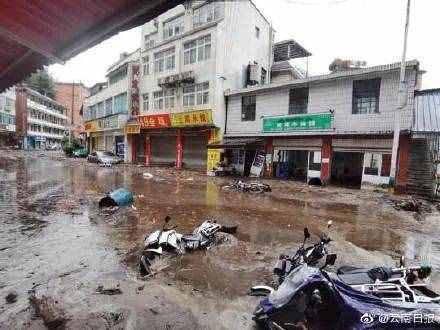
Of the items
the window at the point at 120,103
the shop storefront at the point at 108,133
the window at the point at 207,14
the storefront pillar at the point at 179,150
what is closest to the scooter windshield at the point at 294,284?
the window at the point at 207,14

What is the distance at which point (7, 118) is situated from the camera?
60.8 meters

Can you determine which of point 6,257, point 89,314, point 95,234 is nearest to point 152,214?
point 95,234

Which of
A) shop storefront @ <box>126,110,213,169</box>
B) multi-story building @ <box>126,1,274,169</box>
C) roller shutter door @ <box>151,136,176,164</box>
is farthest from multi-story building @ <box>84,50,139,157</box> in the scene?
roller shutter door @ <box>151,136,176,164</box>

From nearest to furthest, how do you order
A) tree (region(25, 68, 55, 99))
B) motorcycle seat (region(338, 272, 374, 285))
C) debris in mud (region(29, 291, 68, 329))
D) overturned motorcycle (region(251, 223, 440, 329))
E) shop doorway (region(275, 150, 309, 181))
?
overturned motorcycle (region(251, 223, 440, 329)) → motorcycle seat (region(338, 272, 374, 285)) → debris in mud (region(29, 291, 68, 329)) → shop doorway (region(275, 150, 309, 181)) → tree (region(25, 68, 55, 99))

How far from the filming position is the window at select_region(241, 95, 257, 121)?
2411cm

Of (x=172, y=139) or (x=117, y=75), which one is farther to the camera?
(x=117, y=75)

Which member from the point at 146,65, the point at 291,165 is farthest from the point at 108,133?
the point at 291,165

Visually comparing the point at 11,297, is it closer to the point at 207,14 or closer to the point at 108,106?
the point at 207,14

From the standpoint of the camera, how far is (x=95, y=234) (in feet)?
28.1

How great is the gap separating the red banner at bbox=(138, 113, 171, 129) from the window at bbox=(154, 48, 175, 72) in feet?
15.2

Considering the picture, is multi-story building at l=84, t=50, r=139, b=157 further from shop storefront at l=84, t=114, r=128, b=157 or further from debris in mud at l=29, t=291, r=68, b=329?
debris in mud at l=29, t=291, r=68, b=329

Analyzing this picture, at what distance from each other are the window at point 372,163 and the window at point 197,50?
589 inches

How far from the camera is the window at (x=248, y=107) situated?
24109 millimetres

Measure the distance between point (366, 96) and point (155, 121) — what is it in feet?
62.2
